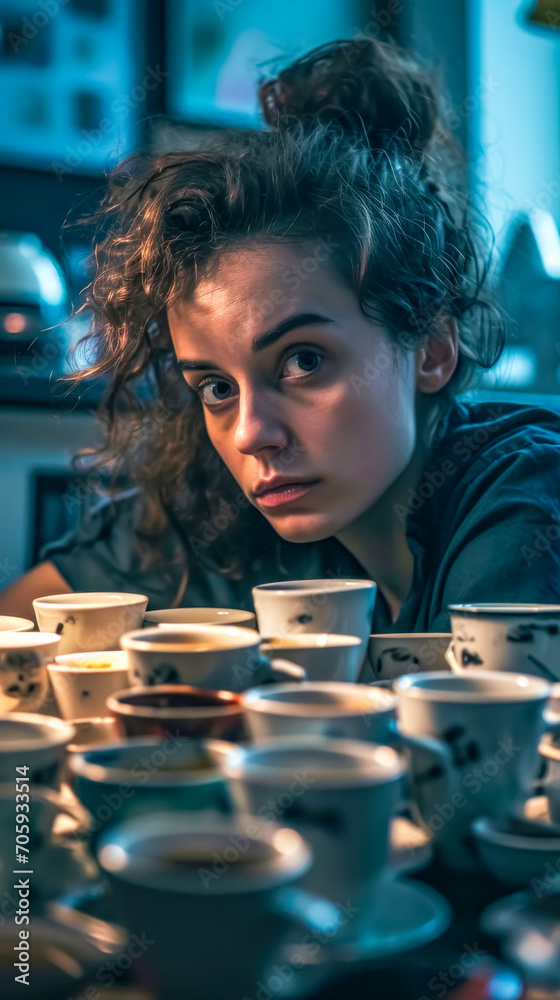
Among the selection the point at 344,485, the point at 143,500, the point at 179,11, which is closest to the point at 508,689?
the point at 344,485

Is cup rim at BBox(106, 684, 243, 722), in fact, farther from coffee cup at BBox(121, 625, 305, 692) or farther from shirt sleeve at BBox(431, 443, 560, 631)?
shirt sleeve at BBox(431, 443, 560, 631)

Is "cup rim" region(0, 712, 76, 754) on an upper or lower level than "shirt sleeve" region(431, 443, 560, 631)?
lower

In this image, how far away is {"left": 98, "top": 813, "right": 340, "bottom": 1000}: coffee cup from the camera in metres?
0.30

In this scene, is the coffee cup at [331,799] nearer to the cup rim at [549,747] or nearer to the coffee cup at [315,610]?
the cup rim at [549,747]

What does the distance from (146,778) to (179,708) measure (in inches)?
2.5

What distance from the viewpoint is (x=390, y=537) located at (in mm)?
1312

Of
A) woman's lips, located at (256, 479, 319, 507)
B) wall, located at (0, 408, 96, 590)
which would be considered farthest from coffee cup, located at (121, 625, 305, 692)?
wall, located at (0, 408, 96, 590)

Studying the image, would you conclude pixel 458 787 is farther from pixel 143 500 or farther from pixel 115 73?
pixel 115 73

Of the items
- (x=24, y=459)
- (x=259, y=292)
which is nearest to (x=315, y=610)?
(x=259, y=292)

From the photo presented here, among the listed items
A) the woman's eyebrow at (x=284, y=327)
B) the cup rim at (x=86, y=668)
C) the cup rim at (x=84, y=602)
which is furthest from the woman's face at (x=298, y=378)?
the cup rim at (x=86, y=668)

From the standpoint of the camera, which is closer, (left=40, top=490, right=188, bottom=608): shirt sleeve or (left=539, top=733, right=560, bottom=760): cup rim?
(left=539, top=733, right=560, bottom=760): cup rim

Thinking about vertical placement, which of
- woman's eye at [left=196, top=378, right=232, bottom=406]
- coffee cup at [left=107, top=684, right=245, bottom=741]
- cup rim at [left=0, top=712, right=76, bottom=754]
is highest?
woman's eye at [left=196, top=378, right=232, bottom=406]

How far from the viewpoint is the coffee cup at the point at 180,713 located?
420 millimetres

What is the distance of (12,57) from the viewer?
2.23 m
